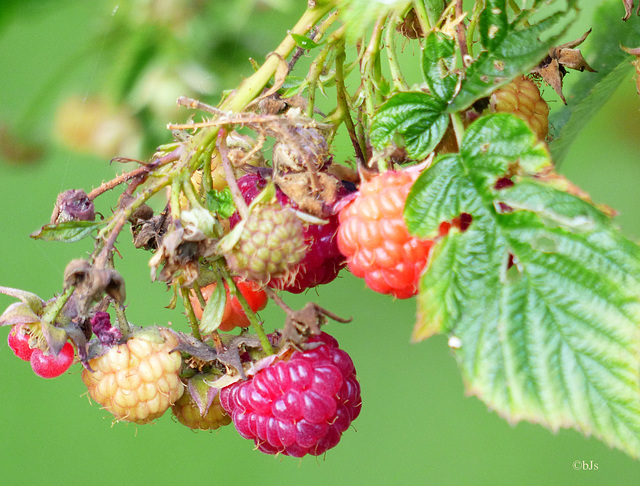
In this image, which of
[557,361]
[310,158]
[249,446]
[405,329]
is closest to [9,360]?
[249,446]

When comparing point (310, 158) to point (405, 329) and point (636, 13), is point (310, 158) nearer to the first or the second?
point (636, 13)

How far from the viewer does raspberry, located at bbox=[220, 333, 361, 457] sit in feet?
1.41

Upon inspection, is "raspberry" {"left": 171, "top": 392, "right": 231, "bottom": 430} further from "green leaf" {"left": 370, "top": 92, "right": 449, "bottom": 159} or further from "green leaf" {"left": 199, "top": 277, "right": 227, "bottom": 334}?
"green leaf" {"left": 370, "top": 92, "right": 449, "bottom": 159}

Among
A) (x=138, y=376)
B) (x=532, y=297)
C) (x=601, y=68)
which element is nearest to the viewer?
(x=532, y=297)

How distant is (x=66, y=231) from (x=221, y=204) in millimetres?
103

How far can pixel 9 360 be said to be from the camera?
964 mm

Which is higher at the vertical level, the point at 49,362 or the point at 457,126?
the point at 457,126

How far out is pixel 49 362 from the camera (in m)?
0.40

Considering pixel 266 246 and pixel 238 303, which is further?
pixel 238 303

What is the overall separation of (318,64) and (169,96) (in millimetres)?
462

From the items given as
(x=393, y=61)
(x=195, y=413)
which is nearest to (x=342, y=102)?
(x=393, y=61)

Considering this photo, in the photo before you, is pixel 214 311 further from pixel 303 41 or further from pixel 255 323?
pixel 303 41

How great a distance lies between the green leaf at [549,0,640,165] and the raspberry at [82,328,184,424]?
41cm

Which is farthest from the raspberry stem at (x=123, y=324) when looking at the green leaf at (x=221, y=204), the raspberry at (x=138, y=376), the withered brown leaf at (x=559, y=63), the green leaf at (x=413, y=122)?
the withered brown leaf at (x=559, y=63)
